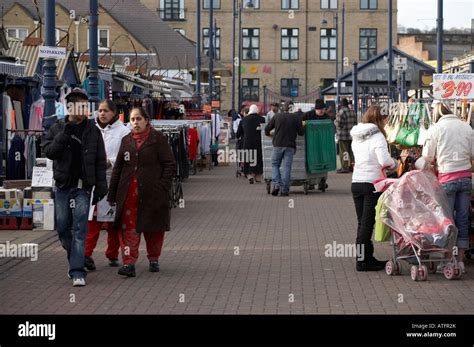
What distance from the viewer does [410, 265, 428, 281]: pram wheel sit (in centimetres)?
1150

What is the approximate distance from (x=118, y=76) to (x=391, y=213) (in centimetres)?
1699

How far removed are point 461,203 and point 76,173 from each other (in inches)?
161

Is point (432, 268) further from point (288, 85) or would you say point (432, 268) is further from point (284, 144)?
point (288, 85)

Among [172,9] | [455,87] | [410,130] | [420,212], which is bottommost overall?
[420,212]

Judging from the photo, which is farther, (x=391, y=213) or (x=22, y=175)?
(x=22, y=175)

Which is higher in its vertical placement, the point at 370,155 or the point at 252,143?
the point at 370,155

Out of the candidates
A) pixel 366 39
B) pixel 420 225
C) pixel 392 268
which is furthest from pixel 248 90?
pixel 420 225

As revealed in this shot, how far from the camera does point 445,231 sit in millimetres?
11625

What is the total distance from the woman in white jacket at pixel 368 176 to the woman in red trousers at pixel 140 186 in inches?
81.9

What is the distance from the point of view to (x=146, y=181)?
11992 mm

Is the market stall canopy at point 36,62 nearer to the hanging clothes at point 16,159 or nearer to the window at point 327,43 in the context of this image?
the hanging clothes at point 16,159

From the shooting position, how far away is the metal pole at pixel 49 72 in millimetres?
16391
